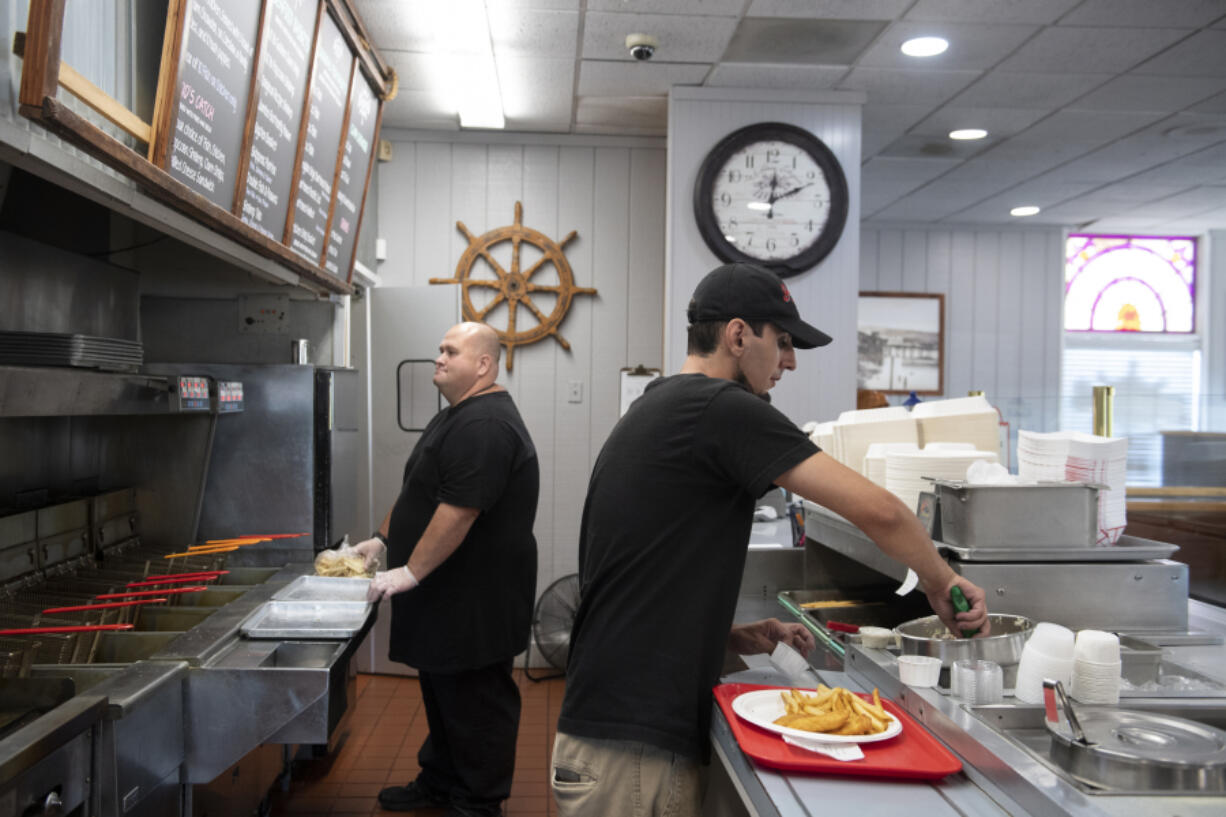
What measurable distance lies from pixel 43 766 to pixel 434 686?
5.58ft

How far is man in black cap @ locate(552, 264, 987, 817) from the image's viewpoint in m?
1.67

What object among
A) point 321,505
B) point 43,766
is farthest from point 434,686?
point 43,766

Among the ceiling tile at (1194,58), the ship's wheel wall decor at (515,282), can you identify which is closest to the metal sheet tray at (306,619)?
the ship's wheel wall decor at (515,282)

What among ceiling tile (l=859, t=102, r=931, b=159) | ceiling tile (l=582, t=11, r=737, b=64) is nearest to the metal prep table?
ceiling tile (l=582, t=11, r=737, b=64)

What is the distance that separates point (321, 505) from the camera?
3.67 metres

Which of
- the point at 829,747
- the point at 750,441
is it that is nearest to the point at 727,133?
the point at 750,441

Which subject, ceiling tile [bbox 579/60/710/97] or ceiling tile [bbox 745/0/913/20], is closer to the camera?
ceiling tile [bbox 745/0/913/20]

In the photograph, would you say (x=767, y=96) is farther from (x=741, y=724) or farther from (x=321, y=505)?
(x=741, y=724)

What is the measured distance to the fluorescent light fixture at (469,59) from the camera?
3.71 meters

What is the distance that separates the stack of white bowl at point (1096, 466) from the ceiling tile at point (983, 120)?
10.4 feet

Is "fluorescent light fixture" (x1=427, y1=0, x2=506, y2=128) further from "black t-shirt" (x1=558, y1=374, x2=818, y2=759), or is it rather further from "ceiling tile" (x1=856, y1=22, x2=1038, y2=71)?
"black t-shirt" (x1=558, y1=374, x2=818, y2=759)

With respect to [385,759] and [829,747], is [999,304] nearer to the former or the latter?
[385,759]

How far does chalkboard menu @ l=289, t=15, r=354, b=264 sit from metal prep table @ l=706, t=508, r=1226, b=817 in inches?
95.2

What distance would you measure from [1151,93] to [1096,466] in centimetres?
333
